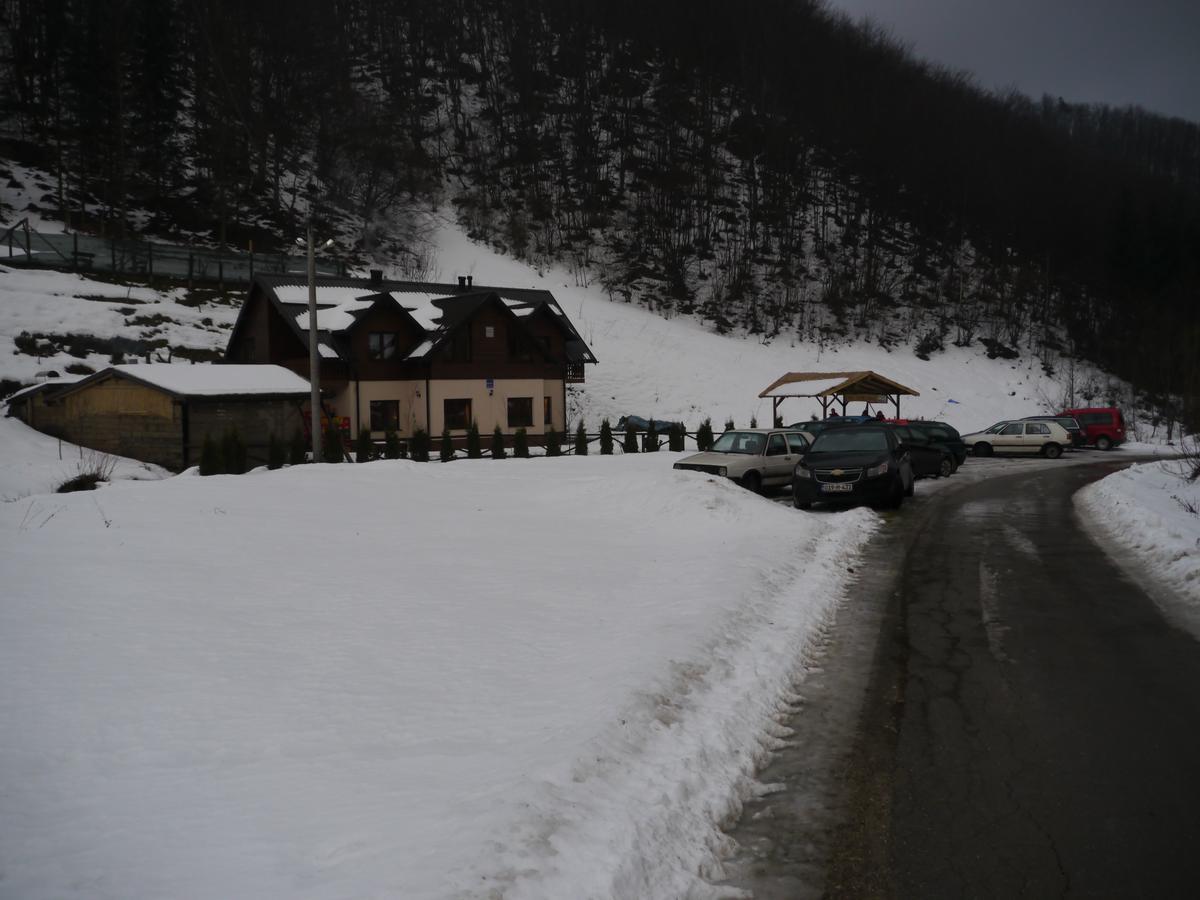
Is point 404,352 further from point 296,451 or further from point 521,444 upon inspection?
point 296,451

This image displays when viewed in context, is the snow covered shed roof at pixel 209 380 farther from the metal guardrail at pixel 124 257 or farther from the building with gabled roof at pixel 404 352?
the metal guardrail at pixel 124 257

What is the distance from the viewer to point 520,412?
41062 mm

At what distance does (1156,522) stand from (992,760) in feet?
35.2

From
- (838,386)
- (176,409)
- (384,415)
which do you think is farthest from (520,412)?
(176,409)

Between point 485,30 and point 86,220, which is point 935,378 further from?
point 485,30

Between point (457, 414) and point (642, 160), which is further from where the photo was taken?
point (642, 160)

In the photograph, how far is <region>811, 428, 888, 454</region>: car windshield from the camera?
703 inches

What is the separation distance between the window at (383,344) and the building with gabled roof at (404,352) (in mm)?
47

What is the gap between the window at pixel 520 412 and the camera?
40781 mm

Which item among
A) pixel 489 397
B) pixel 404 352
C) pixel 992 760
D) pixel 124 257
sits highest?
pixel 124 257

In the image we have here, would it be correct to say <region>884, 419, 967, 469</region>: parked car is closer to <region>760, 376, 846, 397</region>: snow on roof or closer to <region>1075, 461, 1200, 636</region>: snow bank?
<region>1075, 461, 1200, 636</region>: snow bank

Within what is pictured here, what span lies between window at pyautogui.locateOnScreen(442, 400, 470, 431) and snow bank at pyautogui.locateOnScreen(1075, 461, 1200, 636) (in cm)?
2644

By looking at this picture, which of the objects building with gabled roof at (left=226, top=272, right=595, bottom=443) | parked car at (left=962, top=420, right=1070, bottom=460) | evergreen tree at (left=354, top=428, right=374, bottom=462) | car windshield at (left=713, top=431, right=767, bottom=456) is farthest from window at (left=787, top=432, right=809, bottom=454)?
building with gabled roof at (left=226, top=272, right=595, bottom=443)

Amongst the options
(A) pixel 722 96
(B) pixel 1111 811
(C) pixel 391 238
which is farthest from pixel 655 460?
(A) pixel 722 96
